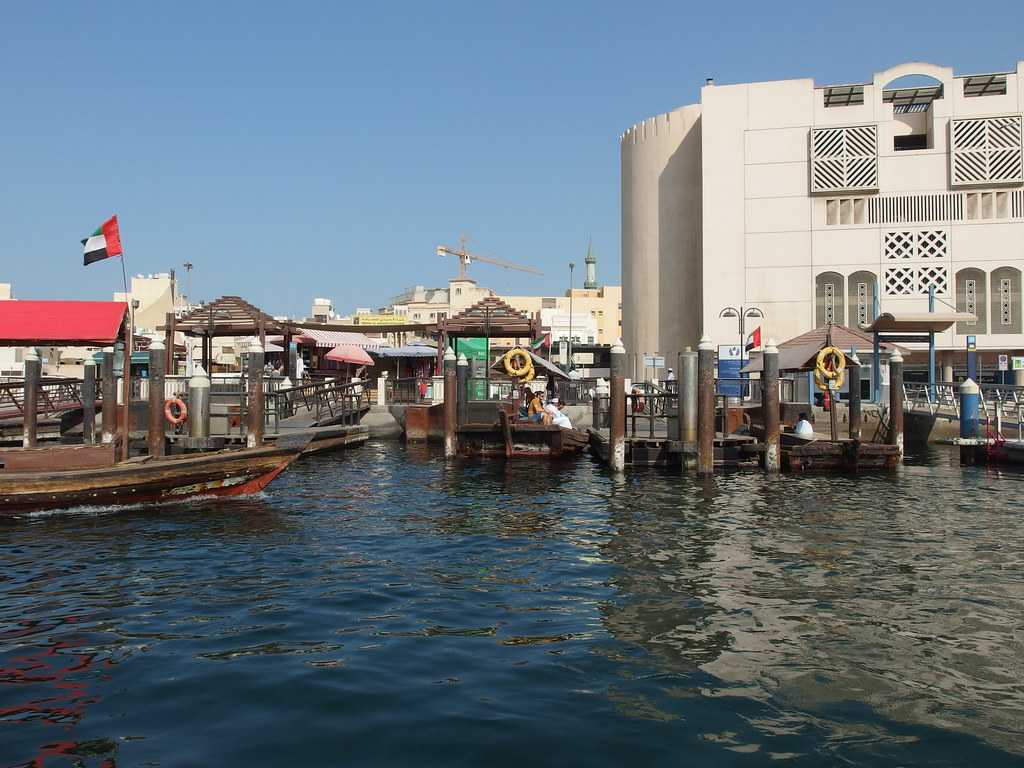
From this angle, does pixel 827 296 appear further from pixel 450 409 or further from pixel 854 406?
pixel 450 409

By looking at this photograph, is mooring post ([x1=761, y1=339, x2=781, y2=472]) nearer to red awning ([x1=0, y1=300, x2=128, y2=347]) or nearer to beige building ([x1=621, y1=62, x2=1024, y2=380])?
red awning ([x1=0, y1=300, x2=128, y2=347])

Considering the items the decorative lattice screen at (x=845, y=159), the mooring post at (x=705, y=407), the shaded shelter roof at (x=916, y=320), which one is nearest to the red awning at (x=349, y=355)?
the shaded shelter roof at (x=916, y=320)

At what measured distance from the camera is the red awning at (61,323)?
762 inches

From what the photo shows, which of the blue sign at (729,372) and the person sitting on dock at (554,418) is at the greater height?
the blue sign at (729,372)

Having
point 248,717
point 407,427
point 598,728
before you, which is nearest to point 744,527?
point 598,728

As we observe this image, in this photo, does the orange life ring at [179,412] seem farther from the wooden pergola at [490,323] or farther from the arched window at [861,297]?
the arched window at [861,297]

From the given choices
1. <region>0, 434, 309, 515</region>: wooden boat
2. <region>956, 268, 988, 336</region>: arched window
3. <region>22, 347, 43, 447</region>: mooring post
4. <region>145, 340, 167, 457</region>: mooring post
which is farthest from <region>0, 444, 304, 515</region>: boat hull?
<region>956, 268, 988, 336</region>: arched window

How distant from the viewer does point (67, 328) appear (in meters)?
19.5

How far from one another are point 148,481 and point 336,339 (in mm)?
30733

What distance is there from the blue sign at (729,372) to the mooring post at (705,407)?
15.7 feet

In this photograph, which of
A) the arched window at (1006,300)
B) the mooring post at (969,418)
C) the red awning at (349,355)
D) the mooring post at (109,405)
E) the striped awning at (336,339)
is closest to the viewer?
the mooring post at (109,405)

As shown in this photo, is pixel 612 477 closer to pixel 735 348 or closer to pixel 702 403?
pixel 702 403

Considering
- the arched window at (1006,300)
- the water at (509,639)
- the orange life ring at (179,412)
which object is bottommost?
the water at (509,639)

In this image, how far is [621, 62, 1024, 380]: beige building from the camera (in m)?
45.9
